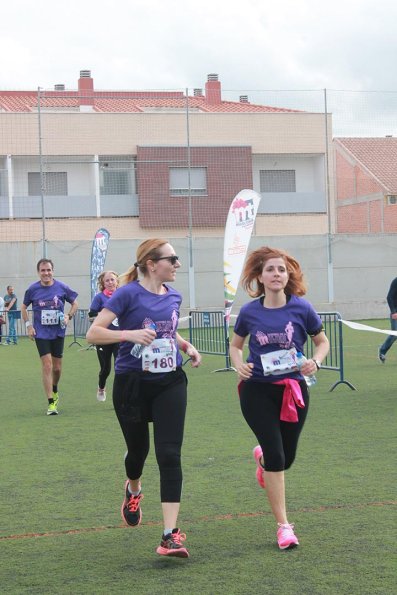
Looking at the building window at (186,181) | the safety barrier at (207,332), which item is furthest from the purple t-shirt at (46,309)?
the building window at (186,181)

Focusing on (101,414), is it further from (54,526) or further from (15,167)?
(15,167)

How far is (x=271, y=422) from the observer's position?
622 centimetres

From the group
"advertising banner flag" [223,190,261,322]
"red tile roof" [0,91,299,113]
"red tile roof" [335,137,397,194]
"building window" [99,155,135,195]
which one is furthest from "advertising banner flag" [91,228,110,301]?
"red tile roof" [335,137,397,194]

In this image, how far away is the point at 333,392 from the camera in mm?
14328

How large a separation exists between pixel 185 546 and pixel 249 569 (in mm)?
670

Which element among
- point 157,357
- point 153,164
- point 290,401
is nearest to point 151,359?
point 157,357

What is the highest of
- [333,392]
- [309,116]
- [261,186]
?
[309,116]

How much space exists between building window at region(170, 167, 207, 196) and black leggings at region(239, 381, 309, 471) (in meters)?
28.9

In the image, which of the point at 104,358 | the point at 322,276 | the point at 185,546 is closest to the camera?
the point at 185,546

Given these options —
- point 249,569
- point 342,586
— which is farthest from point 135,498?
point 342,586

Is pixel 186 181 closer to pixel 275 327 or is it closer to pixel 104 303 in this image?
pixel 104 303

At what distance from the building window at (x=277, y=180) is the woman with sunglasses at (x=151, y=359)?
34.1 meters

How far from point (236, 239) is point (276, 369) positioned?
11.5m

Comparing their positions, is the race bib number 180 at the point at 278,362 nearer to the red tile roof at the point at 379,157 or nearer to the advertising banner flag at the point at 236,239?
the advertising banner flag at the point at 236,239
